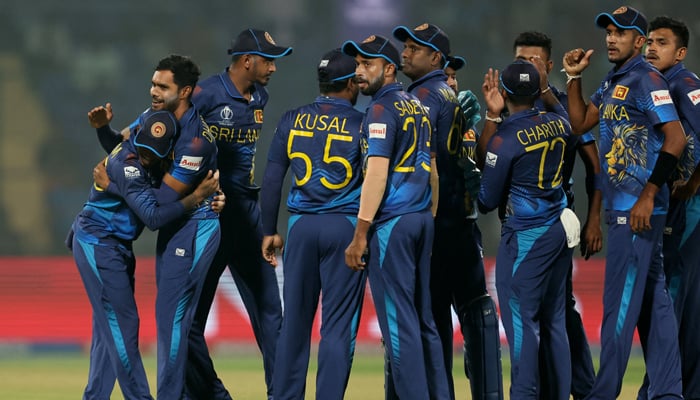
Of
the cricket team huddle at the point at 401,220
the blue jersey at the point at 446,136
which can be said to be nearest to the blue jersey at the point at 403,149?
the cricket team huddle at the point at 401,220

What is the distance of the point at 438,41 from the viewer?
576 centimetres

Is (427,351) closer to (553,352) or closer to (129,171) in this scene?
(553,352)

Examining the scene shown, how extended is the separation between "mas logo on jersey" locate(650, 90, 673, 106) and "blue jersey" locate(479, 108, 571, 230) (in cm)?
44

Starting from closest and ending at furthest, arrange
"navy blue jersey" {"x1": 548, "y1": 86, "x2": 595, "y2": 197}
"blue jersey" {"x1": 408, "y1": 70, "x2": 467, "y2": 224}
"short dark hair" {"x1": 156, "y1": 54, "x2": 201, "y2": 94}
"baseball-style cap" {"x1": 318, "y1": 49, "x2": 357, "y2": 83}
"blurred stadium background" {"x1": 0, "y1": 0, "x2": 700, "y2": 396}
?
"baseball-style cap" {"x1": 318, "y1": 49, "x2": 357, "y2": 83} < "short dark hair" {"x1": 156, "y1": 54, "x2": 201, "y2": 94} < "blue jersey" {"x1": 408, "y1": 70, "x2": 467, "y2": 224} < "navy blue jersey" {"x1": 548, "y1": 86, "x2": 595, "y2": 197} < "blurred stadium background" {"x1": 0, "y1": 0, "x2": 700, "y2": 396}

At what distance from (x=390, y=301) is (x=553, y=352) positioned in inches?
35.1

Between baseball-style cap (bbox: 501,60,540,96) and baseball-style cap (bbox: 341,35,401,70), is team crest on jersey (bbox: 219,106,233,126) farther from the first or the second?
baseball-style cap (bbox: 501,60,540,96)

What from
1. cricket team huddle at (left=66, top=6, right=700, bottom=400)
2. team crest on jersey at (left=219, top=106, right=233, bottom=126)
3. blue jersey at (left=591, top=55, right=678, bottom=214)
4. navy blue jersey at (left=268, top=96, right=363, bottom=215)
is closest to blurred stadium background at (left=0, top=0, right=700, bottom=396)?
team crest on jersey at (left=219, top=106, right=233, bottom=126)

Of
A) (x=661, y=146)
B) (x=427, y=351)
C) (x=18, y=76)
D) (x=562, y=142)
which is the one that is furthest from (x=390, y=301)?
(x=18, y=76)

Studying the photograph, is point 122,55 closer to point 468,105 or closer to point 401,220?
point 468,105

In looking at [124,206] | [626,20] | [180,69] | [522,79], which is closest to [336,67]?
[180,69]

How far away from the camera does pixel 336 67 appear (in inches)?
212

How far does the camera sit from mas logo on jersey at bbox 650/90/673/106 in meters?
5.34

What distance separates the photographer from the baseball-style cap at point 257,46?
606 centimetres

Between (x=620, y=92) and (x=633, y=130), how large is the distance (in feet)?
0.64
